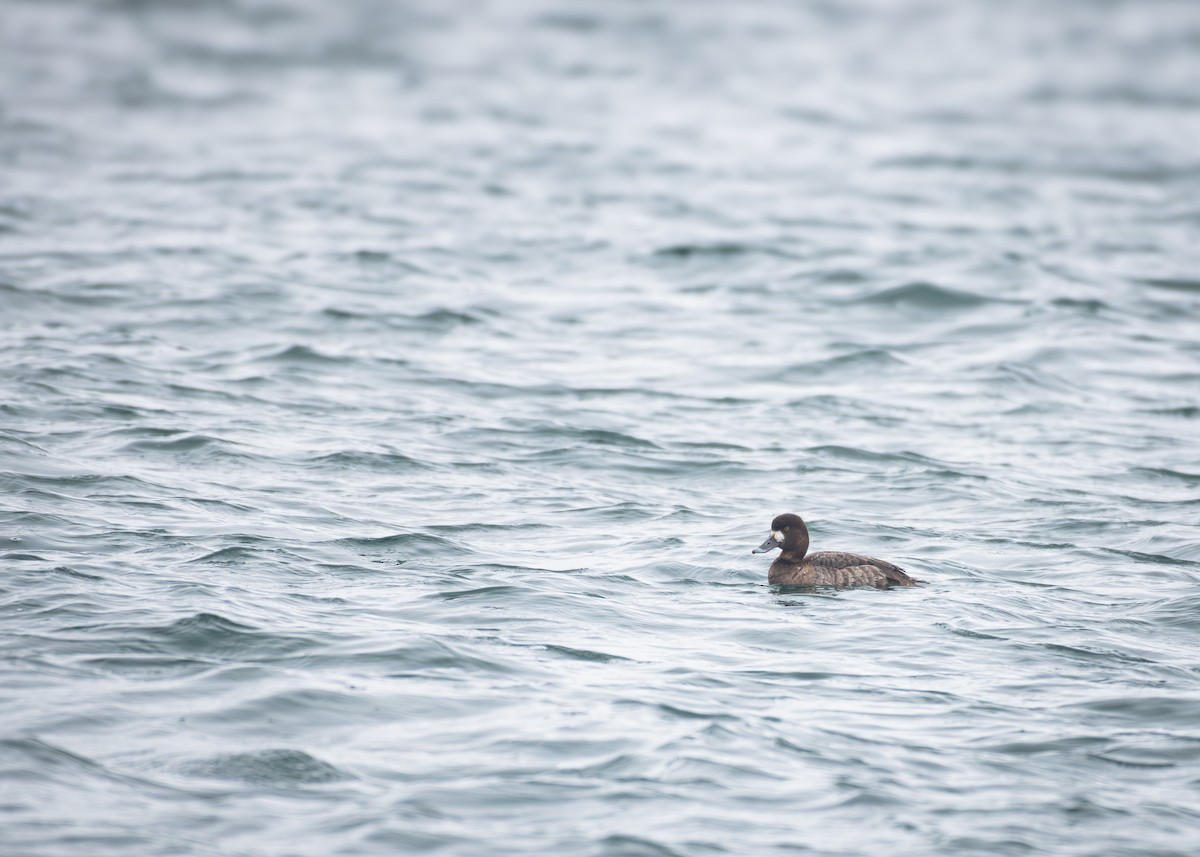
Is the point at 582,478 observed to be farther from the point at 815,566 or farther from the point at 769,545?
the point at 815,566

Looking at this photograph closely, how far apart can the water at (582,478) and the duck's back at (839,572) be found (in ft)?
0.48

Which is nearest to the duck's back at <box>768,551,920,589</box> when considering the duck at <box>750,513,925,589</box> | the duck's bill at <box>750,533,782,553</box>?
the duck at <box>750,513,925,589</box>

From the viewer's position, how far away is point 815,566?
12.2 m

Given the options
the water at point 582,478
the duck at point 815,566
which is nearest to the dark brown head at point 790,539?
the duck at point 815,566

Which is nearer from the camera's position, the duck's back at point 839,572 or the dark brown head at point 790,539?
the duck's back at point 839,572

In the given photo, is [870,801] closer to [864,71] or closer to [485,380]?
[485,380]

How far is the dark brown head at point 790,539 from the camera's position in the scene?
481 inches

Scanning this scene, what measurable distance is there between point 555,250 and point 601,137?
9707 mm

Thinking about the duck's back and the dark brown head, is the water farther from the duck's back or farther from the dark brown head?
the dark brown head

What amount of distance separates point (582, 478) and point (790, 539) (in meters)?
3.12

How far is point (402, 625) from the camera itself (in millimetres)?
10750

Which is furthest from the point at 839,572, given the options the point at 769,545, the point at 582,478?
the point at 582,478

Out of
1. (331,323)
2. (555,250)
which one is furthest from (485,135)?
(331,323)

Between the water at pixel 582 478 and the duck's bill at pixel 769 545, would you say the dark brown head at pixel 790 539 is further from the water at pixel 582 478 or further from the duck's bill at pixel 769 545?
the water at pixel 582 478
